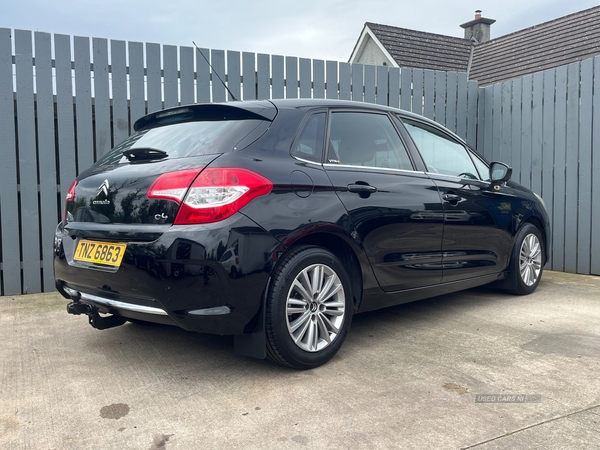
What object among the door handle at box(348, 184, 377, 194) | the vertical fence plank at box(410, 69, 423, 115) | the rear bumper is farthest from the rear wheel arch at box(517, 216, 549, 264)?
the rear bumper

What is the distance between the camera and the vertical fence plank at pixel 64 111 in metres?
5.27

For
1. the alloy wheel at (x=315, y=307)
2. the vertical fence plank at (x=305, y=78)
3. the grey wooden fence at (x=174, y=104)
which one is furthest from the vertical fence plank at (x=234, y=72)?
the alloy wheel at (x=315, y=307)

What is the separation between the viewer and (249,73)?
605 centimetres

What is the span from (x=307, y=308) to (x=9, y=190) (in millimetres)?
3728

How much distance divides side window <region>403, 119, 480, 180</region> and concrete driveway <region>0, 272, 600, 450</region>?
1195mm

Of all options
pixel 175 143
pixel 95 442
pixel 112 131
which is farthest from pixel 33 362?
pixel 112 131

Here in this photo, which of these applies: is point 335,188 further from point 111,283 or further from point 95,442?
point 95,442

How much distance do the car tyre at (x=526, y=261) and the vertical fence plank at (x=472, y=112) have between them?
8.98 ft

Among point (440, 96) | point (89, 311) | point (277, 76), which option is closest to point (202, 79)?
point (277, 76)

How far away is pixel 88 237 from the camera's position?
2980mm

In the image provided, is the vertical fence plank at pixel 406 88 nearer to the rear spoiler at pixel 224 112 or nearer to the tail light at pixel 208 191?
the rear spoiler at pixel 224 112

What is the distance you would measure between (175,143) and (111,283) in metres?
0.87

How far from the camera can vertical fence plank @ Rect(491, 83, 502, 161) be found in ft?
24.2

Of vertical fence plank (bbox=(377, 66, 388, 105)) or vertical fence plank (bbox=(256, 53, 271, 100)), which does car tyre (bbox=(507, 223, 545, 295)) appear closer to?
vertical fence plank (bbox=(377, 66, 388, 105))
